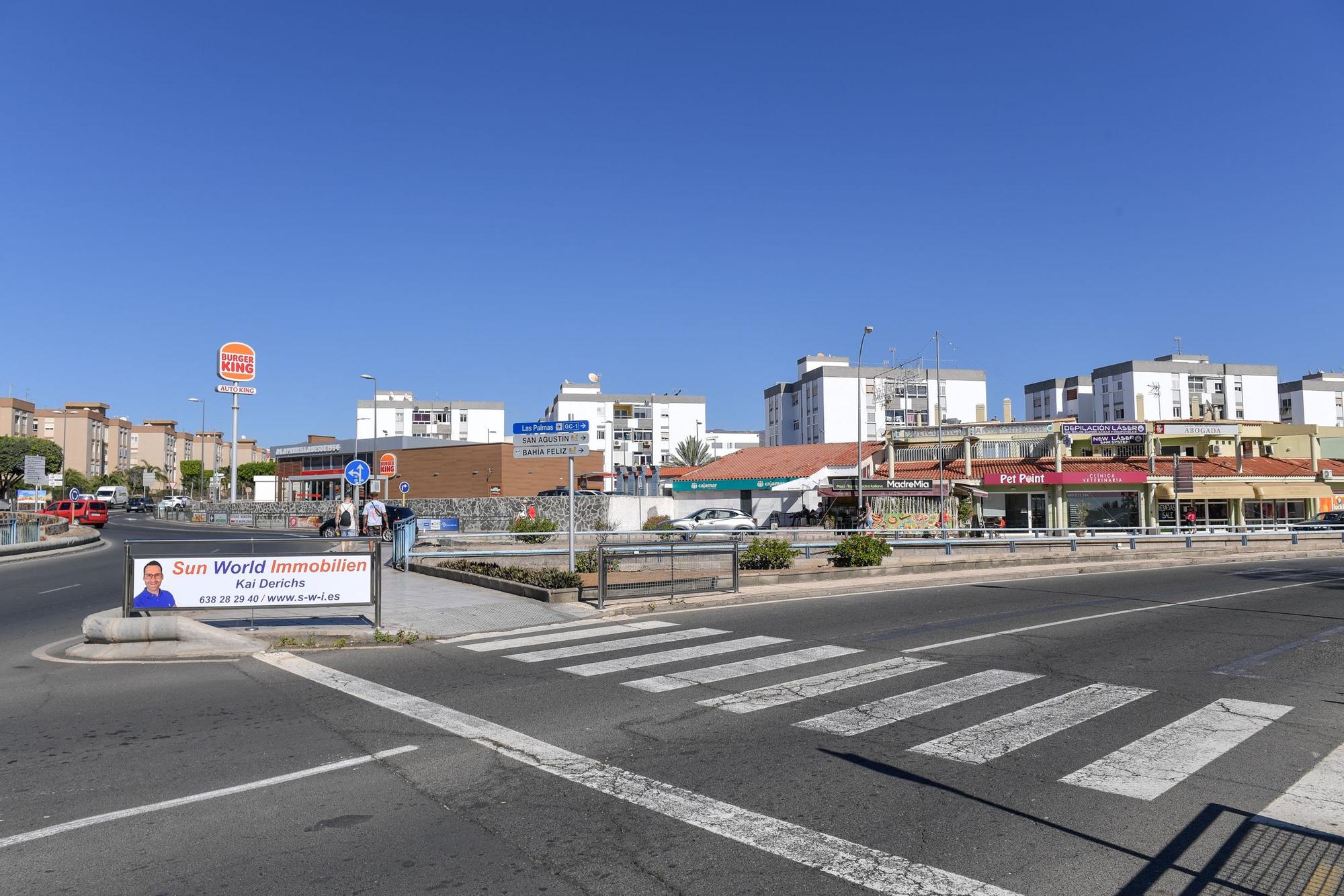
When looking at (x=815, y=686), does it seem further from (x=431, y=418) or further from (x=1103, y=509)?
(x=431, y=418)

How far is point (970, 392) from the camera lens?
106m

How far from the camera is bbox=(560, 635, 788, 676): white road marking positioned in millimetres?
10984

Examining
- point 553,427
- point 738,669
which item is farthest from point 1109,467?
point 738,669

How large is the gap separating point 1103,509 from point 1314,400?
3412 inches

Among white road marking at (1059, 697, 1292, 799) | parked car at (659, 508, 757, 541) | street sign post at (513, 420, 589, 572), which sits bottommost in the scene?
white road marking at (1059, 697, 1292, 799)

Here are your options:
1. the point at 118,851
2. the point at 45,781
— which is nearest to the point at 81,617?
the point at 45,781

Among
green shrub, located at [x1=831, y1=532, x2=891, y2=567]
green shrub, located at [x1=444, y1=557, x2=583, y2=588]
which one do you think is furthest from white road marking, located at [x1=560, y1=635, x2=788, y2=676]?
green shrub, located at [x1=831, y1=532, x2=891, y2=567]

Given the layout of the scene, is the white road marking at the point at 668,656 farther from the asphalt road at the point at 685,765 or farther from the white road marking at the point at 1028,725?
the white road marking at the point at 1028,725

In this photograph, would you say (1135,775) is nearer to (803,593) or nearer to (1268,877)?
(1268,877)

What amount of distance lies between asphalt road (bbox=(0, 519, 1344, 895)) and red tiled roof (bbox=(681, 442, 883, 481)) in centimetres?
4258

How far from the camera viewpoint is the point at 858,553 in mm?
21953

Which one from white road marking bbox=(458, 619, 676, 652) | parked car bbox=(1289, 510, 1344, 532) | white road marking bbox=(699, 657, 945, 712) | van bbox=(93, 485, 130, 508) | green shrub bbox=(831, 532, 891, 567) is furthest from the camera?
van bbox=(93, 485, 130, 508)

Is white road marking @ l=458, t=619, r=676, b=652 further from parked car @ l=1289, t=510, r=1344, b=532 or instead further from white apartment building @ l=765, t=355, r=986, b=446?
white apartment building @ l=765, t=355, r=986, b=446

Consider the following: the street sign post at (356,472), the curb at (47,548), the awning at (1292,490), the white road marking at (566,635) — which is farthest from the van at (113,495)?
the white road marking at (566,635)
